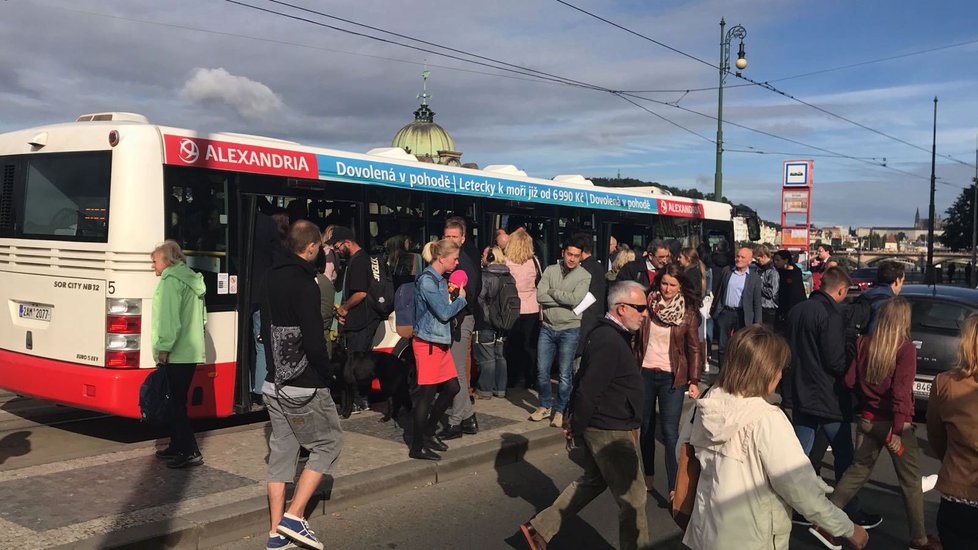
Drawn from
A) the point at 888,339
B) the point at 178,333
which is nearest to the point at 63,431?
the point at 178,333

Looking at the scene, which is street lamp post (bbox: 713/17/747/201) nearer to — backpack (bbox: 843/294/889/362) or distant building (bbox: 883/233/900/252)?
backpack (bbox: 843/294/889/362)

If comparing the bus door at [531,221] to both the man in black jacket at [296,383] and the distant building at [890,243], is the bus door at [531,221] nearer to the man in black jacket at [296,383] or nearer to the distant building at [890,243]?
the man in black jacket at [296,383]

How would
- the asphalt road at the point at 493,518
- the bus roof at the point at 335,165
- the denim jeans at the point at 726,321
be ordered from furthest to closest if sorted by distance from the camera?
the denim jeans at the point at 726,321, the bus roof at the point at 335,165, the asphalt road at the point at 493,518

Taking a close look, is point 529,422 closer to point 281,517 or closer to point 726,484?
point 281,517

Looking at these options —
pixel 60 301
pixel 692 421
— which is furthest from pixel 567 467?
pixel 60 301

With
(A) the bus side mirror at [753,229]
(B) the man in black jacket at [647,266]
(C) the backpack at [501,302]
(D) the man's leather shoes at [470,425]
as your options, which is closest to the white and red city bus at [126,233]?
(C) the backpack at [501,302]

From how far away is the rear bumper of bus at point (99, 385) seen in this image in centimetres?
695

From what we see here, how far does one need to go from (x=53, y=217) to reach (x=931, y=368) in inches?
353

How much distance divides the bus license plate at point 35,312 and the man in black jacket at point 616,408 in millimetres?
5024

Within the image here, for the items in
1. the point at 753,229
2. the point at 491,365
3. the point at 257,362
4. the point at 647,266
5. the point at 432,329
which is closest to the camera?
the point at 432,329

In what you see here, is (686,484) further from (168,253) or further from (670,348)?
(168,253)

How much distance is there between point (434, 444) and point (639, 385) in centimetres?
296

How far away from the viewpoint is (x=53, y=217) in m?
7.55

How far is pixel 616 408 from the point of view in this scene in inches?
183
